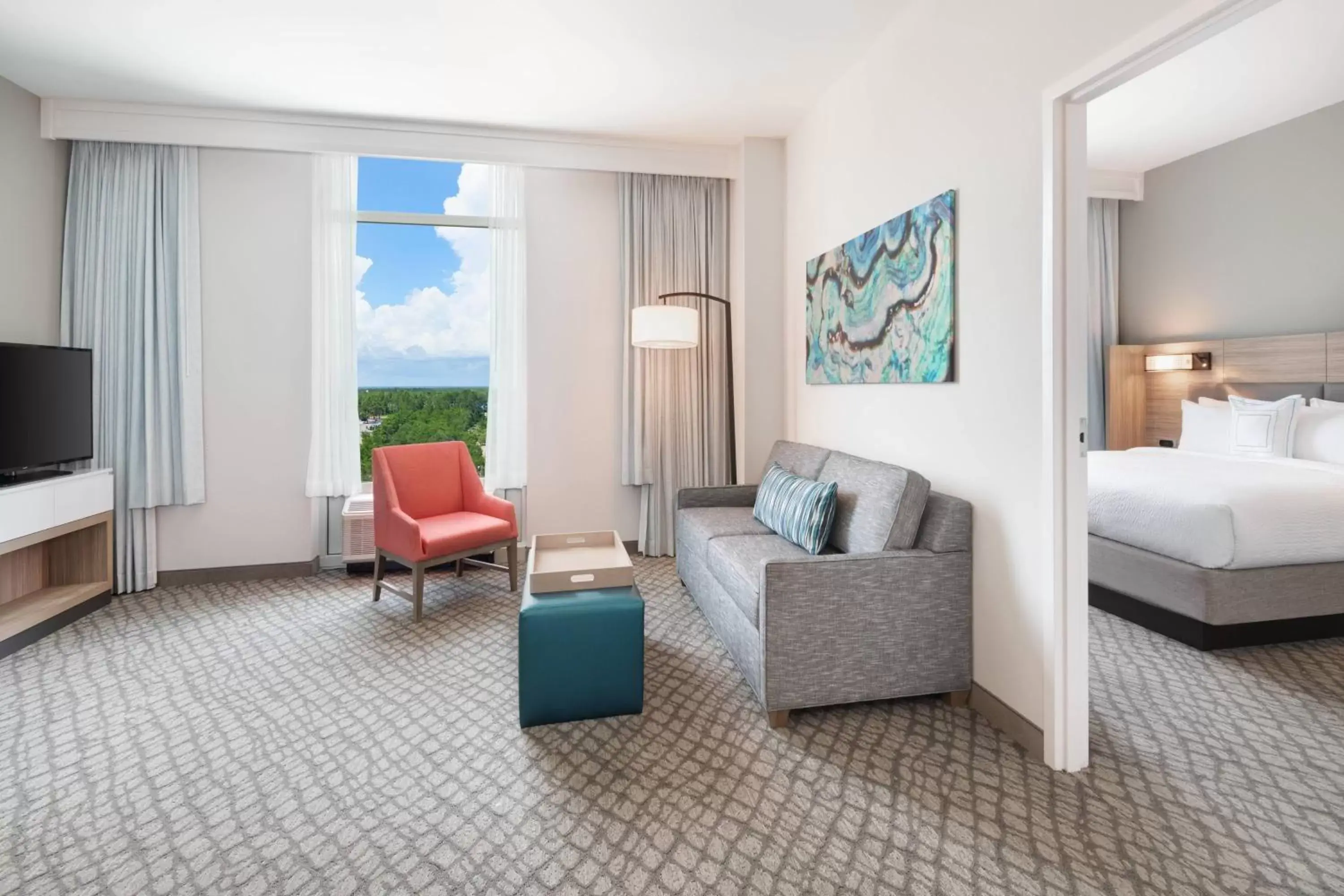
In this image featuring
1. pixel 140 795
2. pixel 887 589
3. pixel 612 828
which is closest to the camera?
pixel 612 828

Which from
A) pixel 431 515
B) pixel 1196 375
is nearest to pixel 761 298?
pixel 431 515

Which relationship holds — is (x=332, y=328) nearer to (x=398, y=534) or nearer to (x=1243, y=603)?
(x=398, y=534)

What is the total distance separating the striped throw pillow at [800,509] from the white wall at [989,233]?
442 millimetres

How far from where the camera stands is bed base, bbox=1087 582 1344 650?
9.59 ft

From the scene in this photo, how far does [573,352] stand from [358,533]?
1827 mm

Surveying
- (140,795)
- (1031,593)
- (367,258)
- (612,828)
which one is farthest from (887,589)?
(367,258)

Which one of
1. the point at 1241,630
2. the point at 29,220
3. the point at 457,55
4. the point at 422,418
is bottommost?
the point at 1241,630

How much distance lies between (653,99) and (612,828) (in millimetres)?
3629

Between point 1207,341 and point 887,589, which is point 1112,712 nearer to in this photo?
point 887,589

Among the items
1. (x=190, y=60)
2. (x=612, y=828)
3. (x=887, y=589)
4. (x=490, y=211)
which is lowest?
(x=612, y=828)

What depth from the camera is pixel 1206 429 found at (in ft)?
15.1

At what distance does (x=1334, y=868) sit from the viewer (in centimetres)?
161

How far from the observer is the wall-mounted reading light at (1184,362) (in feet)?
16.4

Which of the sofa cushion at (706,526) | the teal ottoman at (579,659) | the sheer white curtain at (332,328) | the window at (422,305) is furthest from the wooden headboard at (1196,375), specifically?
the sheer white curtain at (332,328)
